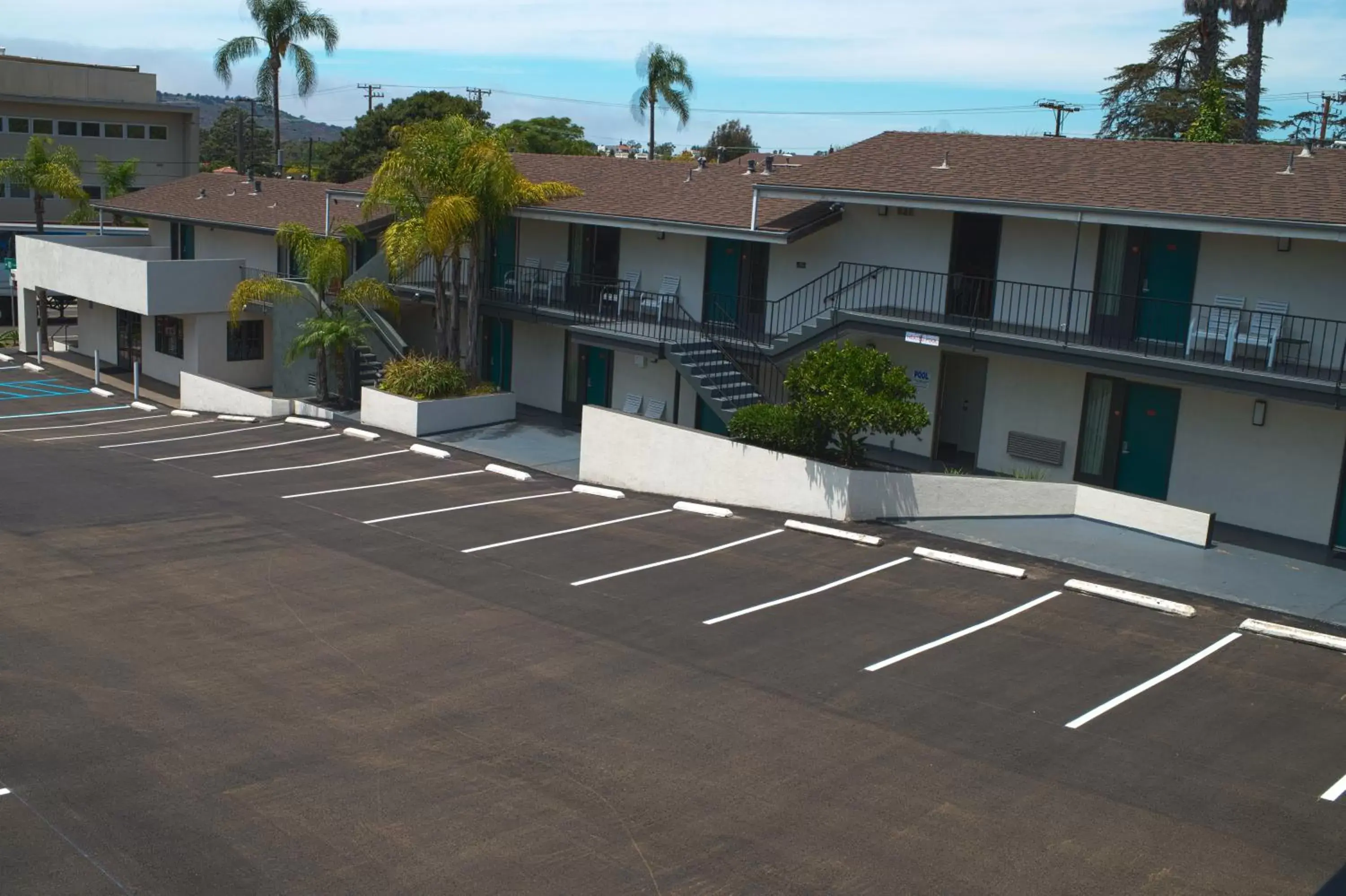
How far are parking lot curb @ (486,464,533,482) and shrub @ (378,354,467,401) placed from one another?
385cm

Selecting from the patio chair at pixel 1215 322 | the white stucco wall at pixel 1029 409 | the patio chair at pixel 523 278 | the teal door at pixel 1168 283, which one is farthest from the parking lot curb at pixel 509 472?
the patio chair at pixel 1215 322

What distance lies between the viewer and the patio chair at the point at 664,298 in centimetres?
2838

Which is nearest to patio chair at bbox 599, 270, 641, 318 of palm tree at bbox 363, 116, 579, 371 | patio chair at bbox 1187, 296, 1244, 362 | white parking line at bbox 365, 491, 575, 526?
palm tree at bbox 363, 116, 579, 371

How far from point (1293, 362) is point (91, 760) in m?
18.3

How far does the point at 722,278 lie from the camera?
27922 mm

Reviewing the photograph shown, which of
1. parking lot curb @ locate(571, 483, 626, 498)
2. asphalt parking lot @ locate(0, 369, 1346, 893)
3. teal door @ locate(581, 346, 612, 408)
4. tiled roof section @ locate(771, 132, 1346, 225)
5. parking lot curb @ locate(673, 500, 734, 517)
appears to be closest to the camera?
asphalt parking lot @ locate(0, 369, 1346, 893)

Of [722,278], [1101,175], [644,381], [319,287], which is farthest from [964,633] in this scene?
[319,287]

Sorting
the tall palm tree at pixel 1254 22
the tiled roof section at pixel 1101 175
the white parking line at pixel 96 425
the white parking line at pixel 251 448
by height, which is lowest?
the white parking line at pixel 96 425

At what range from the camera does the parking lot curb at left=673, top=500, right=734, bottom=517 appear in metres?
21.2

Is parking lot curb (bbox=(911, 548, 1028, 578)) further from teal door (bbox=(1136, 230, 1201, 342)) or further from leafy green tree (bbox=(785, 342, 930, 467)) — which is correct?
teal door (bbox=(1136, 230, 1201, 342))

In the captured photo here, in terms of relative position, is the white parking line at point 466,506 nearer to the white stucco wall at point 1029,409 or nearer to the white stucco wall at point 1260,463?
the white stucco wall at point 1029,409

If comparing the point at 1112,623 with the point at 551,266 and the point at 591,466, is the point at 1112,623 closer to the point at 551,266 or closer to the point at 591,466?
the point at 591,466

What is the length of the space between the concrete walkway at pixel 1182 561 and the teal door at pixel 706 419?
7499 mm

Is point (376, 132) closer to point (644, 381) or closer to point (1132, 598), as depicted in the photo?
point (644, 381)
